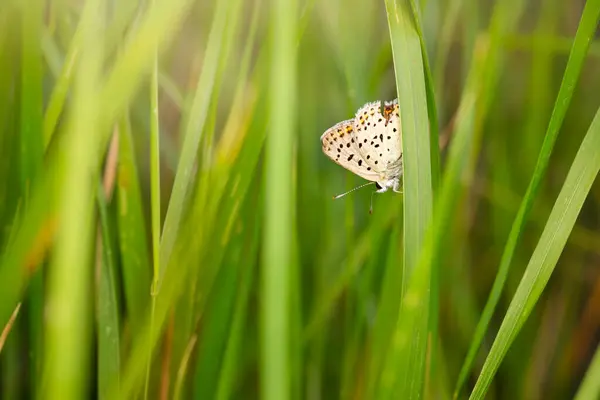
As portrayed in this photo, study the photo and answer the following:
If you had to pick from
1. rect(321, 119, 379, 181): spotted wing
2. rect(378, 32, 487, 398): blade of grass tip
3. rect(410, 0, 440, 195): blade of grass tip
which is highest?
rect(410, 0, 440, 195): blade of grass tip

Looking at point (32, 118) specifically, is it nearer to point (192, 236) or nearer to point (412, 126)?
point (192, 236)

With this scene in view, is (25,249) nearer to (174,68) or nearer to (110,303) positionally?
(110,303)

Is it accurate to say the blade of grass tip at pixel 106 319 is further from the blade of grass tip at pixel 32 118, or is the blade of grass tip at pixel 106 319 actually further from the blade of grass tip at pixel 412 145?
the blade of grass tip at pixel 412 145

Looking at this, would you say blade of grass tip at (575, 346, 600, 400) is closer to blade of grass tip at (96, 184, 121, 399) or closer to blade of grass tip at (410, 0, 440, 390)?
blade of grass tip at (410, 0, 440, 390)

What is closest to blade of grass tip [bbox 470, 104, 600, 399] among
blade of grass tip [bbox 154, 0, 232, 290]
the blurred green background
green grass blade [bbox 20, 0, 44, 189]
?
the blurred green background

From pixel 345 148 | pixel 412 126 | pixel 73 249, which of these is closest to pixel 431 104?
pixel 412 126
